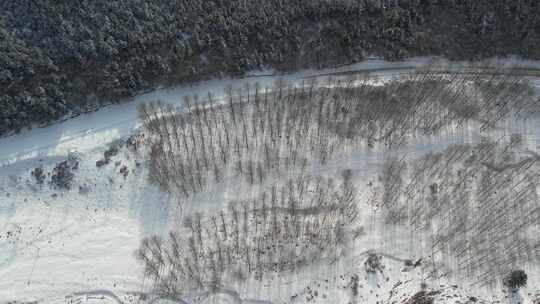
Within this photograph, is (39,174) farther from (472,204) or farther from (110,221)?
(472,204)

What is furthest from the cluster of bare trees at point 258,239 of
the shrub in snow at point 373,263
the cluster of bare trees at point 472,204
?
the cluster of bare trees at point 472,204

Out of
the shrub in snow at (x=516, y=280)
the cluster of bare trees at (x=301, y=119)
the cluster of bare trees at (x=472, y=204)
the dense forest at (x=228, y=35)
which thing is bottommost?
the shrub in snow at (x=516, y=280)

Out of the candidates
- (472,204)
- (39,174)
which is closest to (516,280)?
(472,204)

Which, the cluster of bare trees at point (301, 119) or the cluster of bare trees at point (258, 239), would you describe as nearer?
the cluster of bare trees at point (258, 239)

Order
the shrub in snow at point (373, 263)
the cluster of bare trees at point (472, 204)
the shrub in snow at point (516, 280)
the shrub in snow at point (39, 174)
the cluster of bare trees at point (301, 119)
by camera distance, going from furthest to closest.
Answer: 1. the shrub in snow at point (39, 174)
2. the cluster of bare trees at point (301, 119)
3. the cluster of bare trees at point (472, 204)
4. the shrub in snow at point (373, 263)
5. the shrub in snow at point (516, 280)

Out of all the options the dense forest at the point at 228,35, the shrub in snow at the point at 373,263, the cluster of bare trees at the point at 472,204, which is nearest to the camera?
the shrub in snow at the point at 373,263

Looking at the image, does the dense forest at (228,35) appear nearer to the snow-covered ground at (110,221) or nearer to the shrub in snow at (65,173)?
the snow-covered ground at (110,221)

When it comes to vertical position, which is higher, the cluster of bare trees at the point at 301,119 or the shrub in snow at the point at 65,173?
the cluster of bare trees at the point at 301,119
